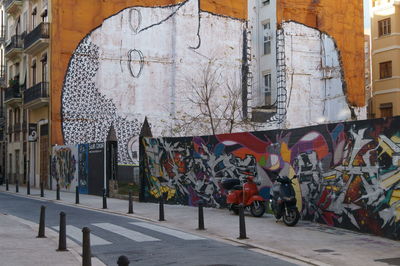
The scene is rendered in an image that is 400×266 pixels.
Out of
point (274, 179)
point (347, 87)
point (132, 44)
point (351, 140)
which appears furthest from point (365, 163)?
point (347, 87)

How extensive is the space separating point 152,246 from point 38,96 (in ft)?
88.6

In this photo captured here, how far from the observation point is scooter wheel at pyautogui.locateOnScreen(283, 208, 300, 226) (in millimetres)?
14211

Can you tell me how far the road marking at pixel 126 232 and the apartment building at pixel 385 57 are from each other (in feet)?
107

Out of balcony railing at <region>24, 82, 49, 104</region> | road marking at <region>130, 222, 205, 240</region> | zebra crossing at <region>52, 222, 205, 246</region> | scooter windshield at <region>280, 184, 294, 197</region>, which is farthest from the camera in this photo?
balcony railing at <region>24, 82, 49, 104</region>

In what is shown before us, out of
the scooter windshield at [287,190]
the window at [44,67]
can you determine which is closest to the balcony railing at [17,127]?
the window at [44,67]

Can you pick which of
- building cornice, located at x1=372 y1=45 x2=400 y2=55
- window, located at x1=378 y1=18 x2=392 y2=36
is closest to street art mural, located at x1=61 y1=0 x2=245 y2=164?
building cornice, located at x1=372 y1=45 x2=400 y2=55

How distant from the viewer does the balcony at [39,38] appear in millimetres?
35562

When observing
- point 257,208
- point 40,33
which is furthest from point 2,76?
point 257,208

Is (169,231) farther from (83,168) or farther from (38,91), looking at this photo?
(38,91)

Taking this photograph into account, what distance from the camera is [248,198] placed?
16.3 meters

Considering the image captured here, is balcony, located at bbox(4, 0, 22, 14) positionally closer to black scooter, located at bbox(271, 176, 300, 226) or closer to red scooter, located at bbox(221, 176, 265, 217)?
red scooter, located at bbox(221, 176, 265, 217)

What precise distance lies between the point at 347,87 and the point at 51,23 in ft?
70.0

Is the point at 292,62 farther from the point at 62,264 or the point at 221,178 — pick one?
the point at 62,264

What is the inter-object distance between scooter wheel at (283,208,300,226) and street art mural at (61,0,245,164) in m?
20.9
